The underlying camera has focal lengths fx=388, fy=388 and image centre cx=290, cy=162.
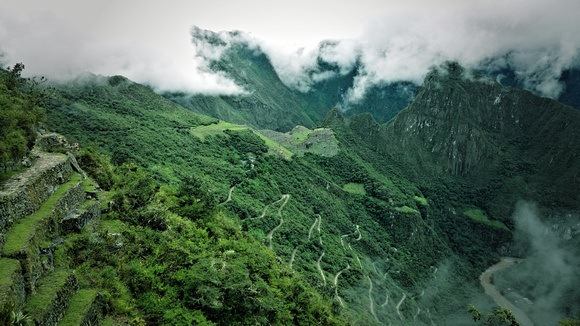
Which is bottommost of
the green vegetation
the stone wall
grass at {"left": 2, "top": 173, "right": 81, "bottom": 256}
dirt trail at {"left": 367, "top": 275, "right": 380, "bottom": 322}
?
dirt trail at {"left": 367, "top": 275, "right": 380, "bottom": 322}

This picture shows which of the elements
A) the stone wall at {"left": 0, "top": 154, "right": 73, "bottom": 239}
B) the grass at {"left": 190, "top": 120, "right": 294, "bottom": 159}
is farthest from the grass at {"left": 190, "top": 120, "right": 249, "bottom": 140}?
the stone wall at {"left": 0, "top": 154, "right": 73, "bottom": 239}

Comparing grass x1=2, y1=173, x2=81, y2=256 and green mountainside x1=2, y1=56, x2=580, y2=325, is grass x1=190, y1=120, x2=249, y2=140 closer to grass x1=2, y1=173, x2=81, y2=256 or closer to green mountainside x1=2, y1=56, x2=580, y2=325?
green mountainside x1=2, y1=56, x2=580, y2=325

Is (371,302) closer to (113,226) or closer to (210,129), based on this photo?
(113,226)

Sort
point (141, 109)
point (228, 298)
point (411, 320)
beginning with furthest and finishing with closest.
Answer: point (141, 109) < point (411, 320) < point (228, 298)

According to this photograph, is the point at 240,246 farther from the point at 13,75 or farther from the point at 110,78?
the point at 110,78

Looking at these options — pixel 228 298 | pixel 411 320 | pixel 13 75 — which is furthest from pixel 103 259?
pixel 411 320

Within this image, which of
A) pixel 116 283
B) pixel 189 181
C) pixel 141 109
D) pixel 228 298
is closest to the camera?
pixel 116 283
